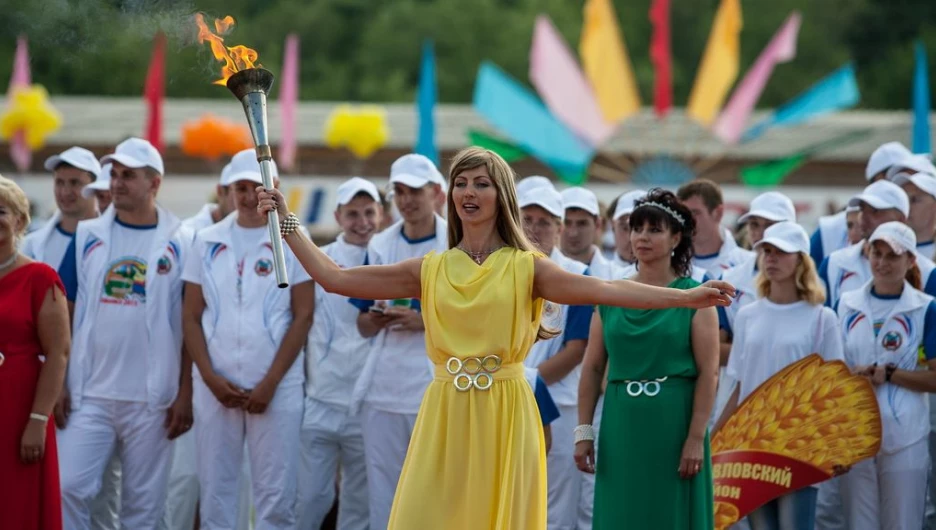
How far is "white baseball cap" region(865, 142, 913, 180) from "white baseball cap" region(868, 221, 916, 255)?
186 cm

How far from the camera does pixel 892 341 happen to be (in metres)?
7.72

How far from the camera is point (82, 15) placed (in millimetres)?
7773

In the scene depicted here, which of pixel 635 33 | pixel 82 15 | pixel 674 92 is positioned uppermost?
pixel 635 33

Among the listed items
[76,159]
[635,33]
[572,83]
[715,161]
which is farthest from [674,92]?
[76,159]

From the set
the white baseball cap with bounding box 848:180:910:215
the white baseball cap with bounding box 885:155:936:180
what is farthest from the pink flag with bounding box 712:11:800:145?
the white baseball cap with bounding box 848:180:910:215

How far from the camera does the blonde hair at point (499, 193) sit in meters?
5.36

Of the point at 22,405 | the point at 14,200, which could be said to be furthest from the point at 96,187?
the point at 22,405

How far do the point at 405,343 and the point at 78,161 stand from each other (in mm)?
2677

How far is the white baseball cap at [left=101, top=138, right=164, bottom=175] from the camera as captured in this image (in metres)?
8.18

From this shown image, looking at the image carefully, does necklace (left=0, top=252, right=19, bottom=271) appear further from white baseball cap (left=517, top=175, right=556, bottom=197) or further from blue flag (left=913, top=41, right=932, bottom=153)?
blue flag (left=913, top=41, right=932, bottom=153)

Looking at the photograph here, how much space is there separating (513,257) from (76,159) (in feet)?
15.4

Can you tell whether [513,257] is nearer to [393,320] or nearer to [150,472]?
[393,320]

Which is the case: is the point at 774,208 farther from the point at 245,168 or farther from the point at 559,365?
the point at 245,168

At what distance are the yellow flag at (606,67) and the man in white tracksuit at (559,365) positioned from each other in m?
16.7
